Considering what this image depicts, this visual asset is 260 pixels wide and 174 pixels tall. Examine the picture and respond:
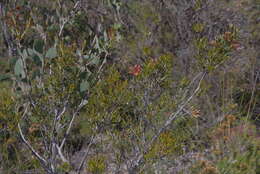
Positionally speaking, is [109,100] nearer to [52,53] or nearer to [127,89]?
[127,89]

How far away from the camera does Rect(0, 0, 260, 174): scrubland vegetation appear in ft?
4.87

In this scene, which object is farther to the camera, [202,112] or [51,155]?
[202,112]

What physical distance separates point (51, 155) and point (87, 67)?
453 millimetres

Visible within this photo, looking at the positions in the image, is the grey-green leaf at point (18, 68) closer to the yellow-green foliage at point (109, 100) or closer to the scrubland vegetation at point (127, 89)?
the scrubland vegetation at point (127, 89)

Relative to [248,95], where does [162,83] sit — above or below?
above

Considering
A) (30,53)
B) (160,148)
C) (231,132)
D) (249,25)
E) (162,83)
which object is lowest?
(231,132)

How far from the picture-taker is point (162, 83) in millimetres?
1644

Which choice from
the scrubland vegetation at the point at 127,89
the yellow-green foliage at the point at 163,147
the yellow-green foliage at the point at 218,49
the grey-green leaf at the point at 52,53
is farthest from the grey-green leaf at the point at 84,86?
the yellow-green foliage at the point at 218,49

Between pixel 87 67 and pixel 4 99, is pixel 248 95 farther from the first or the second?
pixel 4 99

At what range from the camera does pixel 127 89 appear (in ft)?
5.56

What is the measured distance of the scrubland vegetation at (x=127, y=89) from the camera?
4.87 ft

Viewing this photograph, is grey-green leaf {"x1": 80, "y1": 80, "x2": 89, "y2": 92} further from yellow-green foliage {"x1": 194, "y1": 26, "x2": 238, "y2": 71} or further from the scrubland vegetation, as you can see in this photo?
yellow-green foliage {"x1": 194, "y1": 26, "x2": 238, "y2": 71}

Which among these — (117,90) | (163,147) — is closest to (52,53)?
(117,90)

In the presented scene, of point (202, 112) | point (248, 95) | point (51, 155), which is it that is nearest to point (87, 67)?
point (51, 155)
